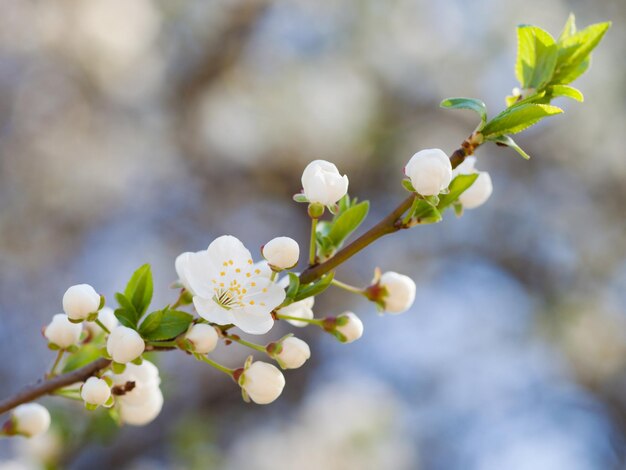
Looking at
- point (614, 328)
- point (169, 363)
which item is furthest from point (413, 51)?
point (169, 363)

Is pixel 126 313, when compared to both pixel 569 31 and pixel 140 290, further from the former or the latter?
pixel 569 31

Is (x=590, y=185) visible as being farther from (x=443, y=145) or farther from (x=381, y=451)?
(x=381, y=451)

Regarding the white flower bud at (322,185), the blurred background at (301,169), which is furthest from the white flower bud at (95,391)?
the blurred background at (301,169)

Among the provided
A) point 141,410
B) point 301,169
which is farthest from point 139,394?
point 301,169

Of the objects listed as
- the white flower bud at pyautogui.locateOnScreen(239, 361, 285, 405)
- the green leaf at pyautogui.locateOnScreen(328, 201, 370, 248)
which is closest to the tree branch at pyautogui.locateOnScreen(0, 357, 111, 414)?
the white flower bud at pyautogui.locateOnScreen(239, 361, 285, 405)

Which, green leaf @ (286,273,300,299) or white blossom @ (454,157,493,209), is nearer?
green leaf @ (286,273,300,299)

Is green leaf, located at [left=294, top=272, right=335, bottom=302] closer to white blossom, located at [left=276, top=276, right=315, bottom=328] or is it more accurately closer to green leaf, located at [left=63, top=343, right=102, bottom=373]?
white blossom, located at [left=276, top=276, right=315, bottom=328]

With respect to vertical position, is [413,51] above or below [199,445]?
above
